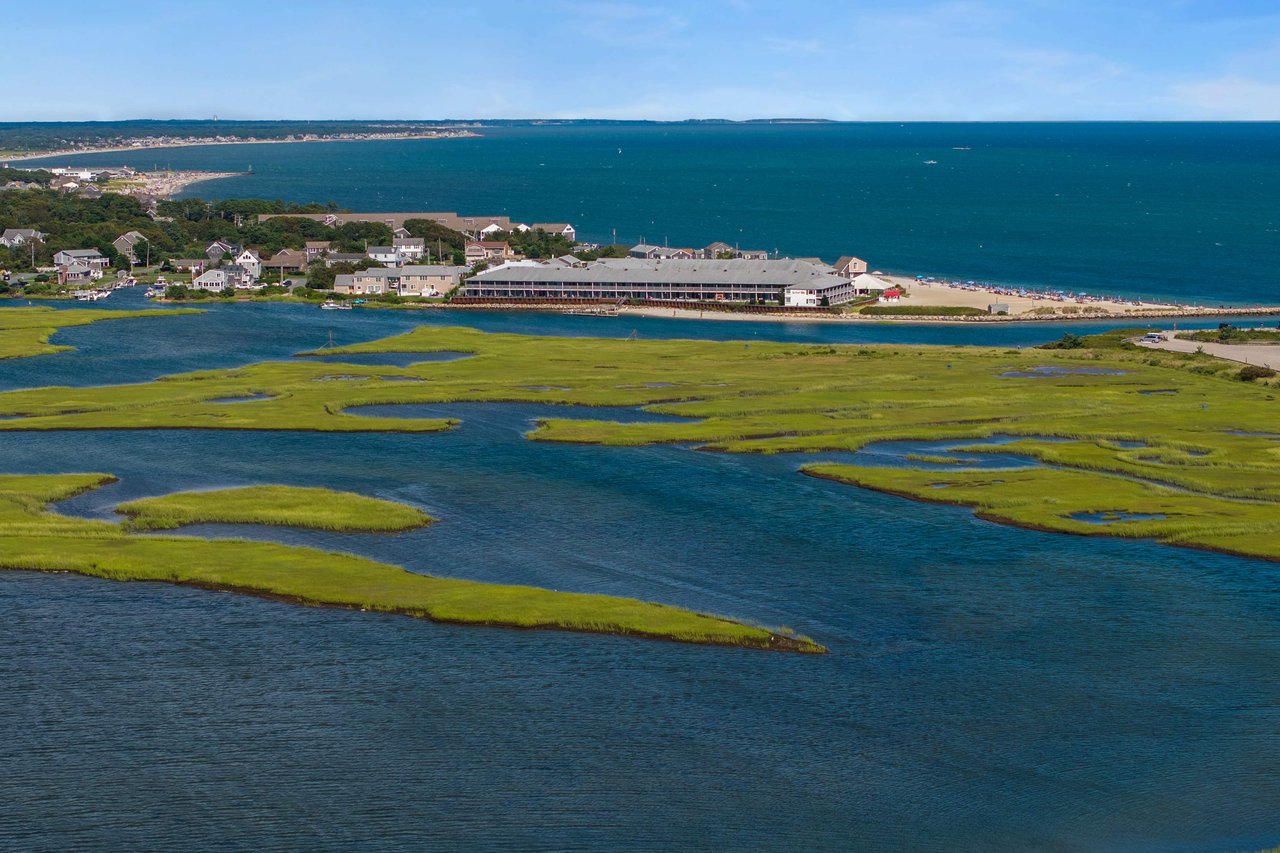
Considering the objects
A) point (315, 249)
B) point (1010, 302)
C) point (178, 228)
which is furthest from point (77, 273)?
point (1010, 302)

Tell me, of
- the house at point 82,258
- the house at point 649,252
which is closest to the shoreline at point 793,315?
the house at point 82,258

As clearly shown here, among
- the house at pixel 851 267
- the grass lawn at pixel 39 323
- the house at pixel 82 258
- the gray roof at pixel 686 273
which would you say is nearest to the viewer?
the grass lawn at pixel 39 323

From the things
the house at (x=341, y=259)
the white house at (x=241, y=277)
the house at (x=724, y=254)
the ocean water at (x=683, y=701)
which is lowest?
the ocean water at (x=683, y=701)

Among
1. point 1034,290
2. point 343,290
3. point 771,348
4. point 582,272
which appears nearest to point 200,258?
point 343,290

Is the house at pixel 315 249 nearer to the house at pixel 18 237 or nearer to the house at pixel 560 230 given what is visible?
the house at pixel 560 230

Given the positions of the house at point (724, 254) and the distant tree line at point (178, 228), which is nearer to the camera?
the house at point (724, 254)

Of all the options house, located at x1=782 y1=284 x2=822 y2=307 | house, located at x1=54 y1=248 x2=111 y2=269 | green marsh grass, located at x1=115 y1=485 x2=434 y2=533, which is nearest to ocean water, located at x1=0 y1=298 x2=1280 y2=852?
green marsh grass, located at x1=115 y1=485 x2=434 y2=533

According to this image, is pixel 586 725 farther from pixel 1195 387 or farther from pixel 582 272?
pixel 582 272
